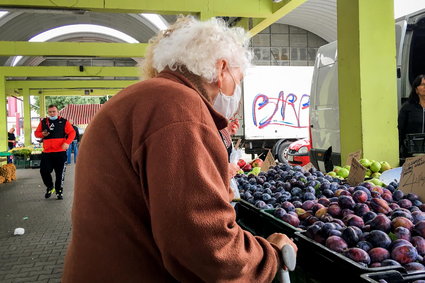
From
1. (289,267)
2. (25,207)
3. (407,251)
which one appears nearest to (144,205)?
(289,267)

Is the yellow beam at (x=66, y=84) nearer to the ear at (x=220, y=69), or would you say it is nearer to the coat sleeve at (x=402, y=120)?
the coat sleeve at (x=402, y=120)

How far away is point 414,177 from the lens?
2580 millimetres

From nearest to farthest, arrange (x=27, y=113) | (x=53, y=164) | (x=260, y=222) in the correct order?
(x=260, y=222) < (x=53, y=164) < (x=27, y=113)

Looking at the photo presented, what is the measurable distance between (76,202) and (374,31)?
4.22 metres

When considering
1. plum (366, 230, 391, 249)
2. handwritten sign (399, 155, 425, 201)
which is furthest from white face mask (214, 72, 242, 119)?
handwritten sign (399, 155, 425, 201)

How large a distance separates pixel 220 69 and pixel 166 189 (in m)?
0.57

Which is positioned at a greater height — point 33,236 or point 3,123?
point 3,123

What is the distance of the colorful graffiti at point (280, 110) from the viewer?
14570 mm

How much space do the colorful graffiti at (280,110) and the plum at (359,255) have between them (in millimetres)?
12934

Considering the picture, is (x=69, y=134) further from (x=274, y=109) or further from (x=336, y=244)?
(x=336, y=244)

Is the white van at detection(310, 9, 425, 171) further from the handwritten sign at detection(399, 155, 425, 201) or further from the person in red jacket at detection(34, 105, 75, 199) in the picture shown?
the person in red jacket at detection(34, 105, 75, 199)

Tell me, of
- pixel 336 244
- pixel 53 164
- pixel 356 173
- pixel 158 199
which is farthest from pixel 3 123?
pixel 158 199

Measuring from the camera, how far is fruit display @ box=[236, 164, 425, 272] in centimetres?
166

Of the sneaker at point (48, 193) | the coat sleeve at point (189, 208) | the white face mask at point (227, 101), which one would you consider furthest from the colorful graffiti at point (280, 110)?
the coat sleeve at point (189, 208)
